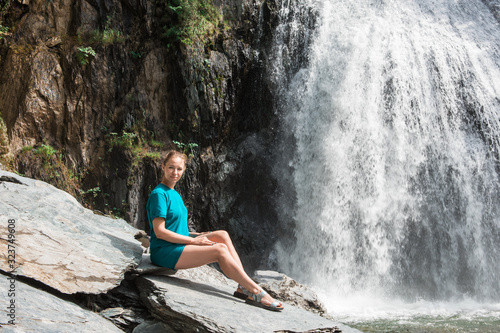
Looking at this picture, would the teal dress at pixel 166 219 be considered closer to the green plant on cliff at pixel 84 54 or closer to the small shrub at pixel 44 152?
the small shrub at pixel 44 152

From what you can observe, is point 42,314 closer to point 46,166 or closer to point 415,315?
point 415,315

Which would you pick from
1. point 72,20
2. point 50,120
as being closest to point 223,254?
point 50,120

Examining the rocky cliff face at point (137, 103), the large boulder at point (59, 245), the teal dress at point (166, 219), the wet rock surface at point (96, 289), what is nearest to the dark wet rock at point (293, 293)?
the wet rock surface at point (96, 289)

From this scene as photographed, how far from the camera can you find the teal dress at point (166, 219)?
11.9 ft

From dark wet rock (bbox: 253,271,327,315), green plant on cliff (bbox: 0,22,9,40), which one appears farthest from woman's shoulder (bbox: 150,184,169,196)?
green plant on cliff (bbox: 0,22,9,40)

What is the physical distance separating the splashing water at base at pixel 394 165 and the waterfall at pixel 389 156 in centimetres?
3

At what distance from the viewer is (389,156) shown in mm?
10312

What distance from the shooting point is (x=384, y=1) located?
1270cm

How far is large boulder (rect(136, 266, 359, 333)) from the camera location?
314cm

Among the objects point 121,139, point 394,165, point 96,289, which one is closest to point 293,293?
point 96,289

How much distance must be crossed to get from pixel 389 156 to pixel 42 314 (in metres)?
9.19

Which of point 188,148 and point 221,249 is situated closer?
point 221,249

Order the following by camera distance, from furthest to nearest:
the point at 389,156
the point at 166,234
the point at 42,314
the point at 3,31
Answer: the point at 389,156 → the point at 3,31 → the point at 166,234 → the point at 42,314

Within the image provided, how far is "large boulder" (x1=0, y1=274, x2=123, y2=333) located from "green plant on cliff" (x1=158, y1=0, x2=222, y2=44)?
8848 mm
